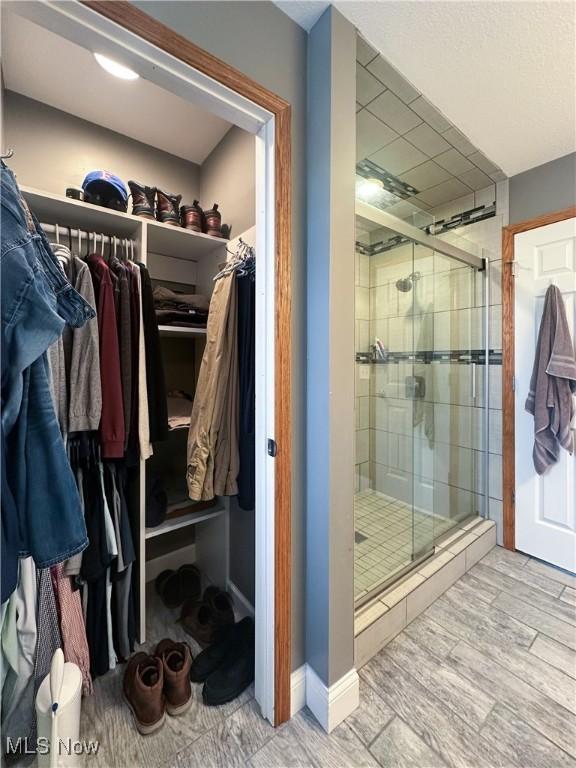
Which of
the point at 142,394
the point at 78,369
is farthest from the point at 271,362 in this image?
the point at 78,369

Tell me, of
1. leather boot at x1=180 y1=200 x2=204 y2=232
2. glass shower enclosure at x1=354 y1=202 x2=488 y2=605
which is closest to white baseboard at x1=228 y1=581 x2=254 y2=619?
glass shower enclosure at x1=354 y1=202 x2=488 y2=605

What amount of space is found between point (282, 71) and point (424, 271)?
1345mm

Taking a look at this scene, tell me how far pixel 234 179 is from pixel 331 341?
1158 mm

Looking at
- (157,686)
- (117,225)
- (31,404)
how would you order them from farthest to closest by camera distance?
(117,225)
(157,686)
(31,404)

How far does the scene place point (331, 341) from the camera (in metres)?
1.00

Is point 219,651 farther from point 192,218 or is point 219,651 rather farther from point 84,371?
point 192,218

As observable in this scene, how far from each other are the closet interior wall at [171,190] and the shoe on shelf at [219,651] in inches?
5.0

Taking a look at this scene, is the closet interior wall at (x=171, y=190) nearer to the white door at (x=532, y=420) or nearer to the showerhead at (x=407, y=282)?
the showerhead at (x=407, y=282)

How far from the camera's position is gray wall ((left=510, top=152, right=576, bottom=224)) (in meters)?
1.78

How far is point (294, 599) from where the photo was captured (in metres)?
1.07

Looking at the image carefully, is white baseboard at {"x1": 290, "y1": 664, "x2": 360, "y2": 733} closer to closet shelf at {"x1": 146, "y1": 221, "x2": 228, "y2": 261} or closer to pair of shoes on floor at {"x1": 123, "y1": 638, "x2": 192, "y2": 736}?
pair of shoes on floor at {"x1": 123, "y1": 638, "x2": 192, "y2": 736}

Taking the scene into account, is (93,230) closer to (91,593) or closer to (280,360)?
(280,360)

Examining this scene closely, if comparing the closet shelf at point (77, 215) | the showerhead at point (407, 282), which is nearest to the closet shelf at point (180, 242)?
the closet shelf at point (77, 215)

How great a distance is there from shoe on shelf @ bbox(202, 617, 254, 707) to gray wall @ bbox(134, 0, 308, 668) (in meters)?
0.25
